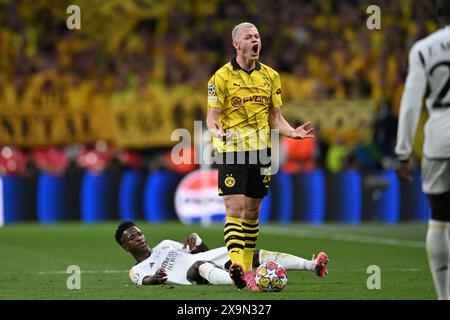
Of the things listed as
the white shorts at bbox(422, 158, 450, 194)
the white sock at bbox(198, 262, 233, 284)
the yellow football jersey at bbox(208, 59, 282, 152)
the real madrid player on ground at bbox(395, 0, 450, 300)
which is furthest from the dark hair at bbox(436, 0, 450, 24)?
the white sock at bbox(198, 262, 233, 284)

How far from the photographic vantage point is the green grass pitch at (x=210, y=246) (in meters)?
9.48

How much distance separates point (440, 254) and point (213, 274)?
9.63ft

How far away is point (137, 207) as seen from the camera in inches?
870

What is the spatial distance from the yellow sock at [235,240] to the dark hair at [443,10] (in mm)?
3018

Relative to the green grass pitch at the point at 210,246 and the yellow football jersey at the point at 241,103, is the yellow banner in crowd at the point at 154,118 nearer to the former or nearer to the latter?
the green grass pitch at the point at 210,246

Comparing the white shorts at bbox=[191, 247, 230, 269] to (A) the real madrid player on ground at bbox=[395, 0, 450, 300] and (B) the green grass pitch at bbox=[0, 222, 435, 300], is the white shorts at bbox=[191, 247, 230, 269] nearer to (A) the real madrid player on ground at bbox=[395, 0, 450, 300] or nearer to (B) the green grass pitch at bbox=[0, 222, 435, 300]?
(B) the green grass pitch at bbox=[0, 222, 435, 300]

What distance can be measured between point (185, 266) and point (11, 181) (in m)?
12.1

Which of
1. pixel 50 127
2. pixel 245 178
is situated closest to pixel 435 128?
pixel 245 178

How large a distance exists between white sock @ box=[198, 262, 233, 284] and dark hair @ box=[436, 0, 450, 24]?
3367 mm

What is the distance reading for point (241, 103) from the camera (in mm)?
10008

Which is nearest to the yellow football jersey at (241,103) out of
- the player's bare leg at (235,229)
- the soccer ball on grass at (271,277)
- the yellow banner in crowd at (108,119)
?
the player's bare leg at (235,229)

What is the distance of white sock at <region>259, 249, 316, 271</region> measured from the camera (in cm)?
1012

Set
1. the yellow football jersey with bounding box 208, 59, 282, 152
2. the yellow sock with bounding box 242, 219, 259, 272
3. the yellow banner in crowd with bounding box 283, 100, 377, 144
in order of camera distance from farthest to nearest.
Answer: the yellow banner in crowd with bounding box 283, 100, 377, 144 < the yellow sock with bounding box 242, 219, 259, 272 < the yellow football jersey with bounding box 208, 59, 282, 152

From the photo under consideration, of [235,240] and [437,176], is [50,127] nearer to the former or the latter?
[235,240]
